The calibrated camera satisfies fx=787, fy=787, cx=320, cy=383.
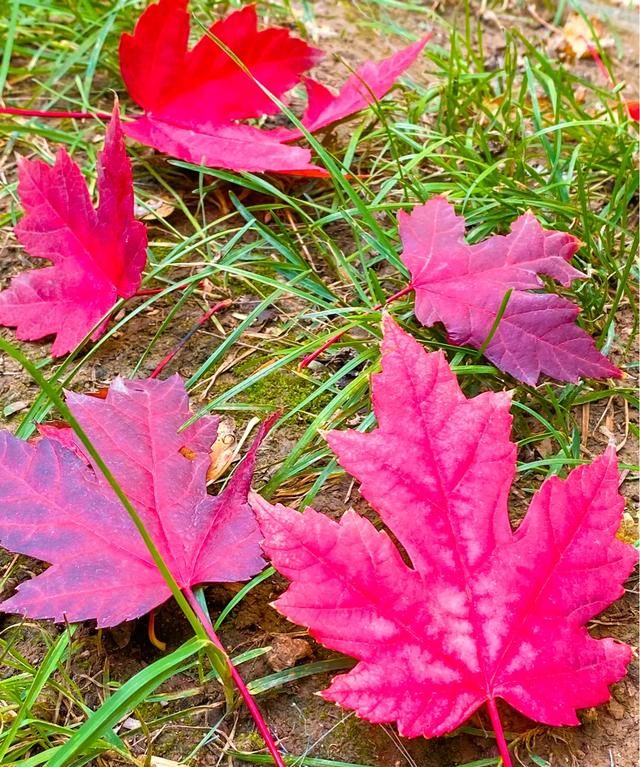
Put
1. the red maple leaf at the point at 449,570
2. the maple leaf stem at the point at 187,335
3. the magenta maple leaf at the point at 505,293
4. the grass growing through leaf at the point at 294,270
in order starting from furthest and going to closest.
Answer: the maple leaf stem at the point at 187,335
the magenta maple leaf at the point at 505,293
the grass growing through leaf at the point at 294,270
the red maple leaf at the point at 449,570

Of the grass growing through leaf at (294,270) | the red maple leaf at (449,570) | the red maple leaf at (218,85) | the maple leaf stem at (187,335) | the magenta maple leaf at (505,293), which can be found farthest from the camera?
the red maple leaf at (218,85)

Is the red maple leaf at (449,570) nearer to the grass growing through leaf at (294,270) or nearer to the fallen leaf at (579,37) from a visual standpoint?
the grass growing through leaf at (294,270)

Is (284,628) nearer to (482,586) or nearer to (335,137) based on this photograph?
(482,586)

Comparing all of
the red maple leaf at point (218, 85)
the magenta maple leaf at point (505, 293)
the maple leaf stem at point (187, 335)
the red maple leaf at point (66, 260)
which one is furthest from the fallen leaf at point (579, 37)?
the red maple leaf at point (66, 260)

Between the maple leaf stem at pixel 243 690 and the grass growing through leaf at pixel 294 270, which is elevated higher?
the grass growing through leaf at pixel 294 270

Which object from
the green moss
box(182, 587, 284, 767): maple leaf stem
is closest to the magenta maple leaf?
the green moss

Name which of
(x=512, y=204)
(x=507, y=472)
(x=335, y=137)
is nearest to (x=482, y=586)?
(x=507, y=472)

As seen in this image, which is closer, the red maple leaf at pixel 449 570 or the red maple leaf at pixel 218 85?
the red maple leaf at pixel 449 570

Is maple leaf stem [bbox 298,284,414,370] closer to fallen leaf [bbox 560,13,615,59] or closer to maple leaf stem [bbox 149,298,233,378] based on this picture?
maple leaf stem [bbox 149,298,233,378]
